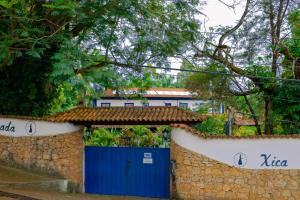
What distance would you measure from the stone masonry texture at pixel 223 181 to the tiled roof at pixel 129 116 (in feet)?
2.93

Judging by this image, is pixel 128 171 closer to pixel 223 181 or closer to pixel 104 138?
pixel 223 181

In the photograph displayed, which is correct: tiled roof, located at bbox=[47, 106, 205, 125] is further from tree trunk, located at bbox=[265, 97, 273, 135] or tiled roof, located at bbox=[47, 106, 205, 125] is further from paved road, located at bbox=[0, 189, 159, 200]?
tree trunk, located at bbox=[265, 97, 273, 135]

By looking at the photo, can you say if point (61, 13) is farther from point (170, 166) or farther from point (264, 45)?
point (264, 45)

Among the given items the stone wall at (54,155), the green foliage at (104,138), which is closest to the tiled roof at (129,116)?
the stone wall at (54,155)

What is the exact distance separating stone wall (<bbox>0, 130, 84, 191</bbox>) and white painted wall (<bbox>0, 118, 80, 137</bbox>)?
134 mm

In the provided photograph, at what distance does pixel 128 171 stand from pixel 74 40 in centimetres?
454

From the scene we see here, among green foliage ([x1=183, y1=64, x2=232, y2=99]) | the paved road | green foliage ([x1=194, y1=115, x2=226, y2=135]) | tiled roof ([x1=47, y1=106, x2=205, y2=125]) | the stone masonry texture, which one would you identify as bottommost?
the paved road

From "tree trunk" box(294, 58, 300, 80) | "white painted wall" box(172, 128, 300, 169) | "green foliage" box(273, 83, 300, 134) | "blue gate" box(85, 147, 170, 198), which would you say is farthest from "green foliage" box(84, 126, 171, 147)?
"white painted wall" box(172, 128, 300, 169)

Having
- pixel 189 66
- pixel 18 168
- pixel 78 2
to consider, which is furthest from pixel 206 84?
pixel 18 168

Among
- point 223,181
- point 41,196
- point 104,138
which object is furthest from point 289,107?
point 104,138

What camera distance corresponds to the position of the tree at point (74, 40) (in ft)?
38.3

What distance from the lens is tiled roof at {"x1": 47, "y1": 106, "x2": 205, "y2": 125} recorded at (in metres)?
13.0

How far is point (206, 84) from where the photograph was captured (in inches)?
696

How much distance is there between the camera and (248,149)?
464 inches
